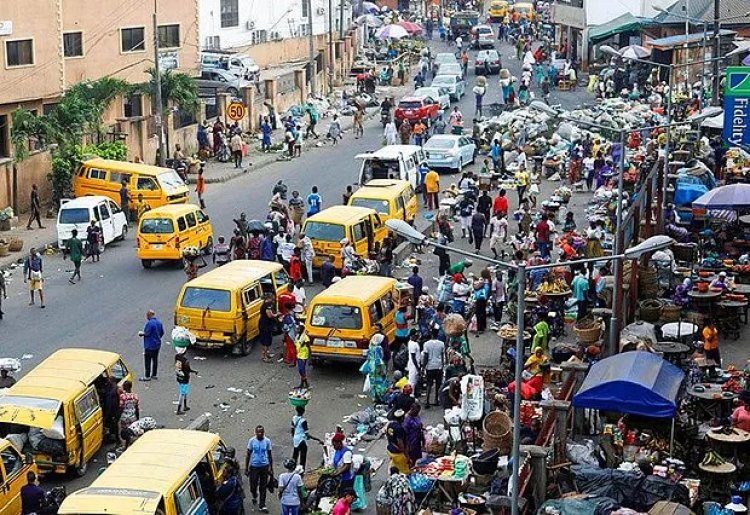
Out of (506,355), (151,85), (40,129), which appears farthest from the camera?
(151,85)

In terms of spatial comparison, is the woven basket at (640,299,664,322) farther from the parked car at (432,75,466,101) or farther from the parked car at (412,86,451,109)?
the parked car at (432,75,466,101)

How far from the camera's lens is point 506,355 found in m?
26.7

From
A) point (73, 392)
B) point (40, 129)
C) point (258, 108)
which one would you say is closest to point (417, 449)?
point (73, 392)

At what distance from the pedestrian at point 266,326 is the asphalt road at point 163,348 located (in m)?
0.26

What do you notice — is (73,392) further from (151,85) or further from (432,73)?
(432,73)

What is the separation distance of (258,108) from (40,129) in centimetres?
1823

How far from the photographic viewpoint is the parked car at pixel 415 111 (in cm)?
5609

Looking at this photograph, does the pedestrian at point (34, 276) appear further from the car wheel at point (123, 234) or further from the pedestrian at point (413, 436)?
the pedestrian at point (413, 436)

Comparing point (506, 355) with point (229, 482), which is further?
point (506, 355)

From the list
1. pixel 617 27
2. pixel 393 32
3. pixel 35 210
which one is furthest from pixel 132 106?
pixel 393 32

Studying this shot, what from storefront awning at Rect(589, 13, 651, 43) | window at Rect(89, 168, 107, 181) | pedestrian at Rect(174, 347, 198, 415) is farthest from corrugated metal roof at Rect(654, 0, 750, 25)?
pedestrian at Rect(174, 347, 198, 415)

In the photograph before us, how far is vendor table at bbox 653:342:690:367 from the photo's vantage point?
80.4ft

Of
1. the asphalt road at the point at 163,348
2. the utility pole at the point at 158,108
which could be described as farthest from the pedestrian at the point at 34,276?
the utility pole at the point at 158,108

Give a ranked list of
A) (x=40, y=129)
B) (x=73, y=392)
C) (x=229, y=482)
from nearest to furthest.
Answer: (x=229, y=482)
(x=73, y=392)
(x=40, y=129)
